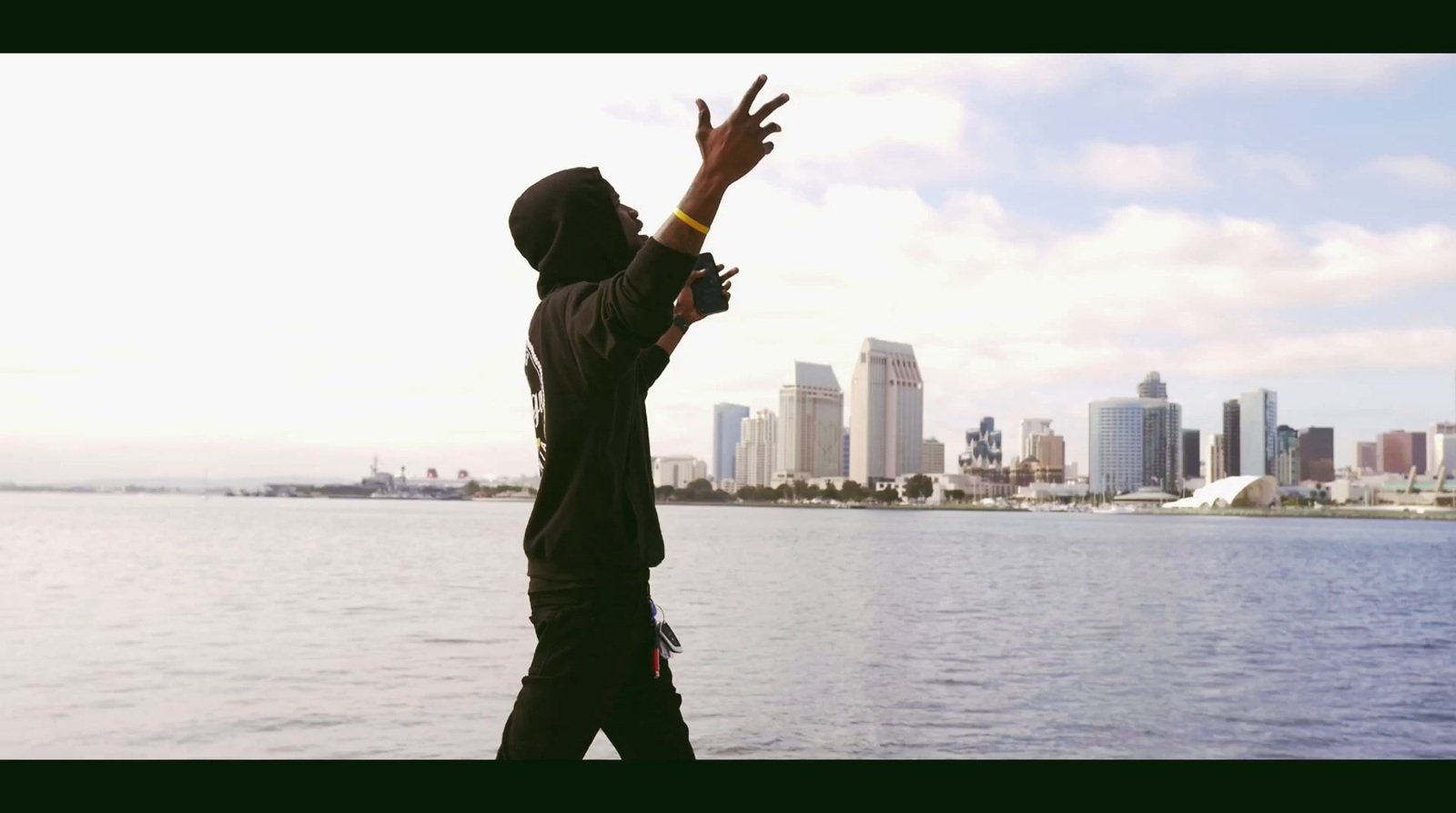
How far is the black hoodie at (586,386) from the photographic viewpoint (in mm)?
2209

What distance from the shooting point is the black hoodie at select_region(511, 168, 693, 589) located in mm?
2209

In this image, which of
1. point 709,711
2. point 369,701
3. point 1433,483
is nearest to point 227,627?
point 369,701

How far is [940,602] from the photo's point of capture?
28797 mm

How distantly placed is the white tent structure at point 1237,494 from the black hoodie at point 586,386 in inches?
6544

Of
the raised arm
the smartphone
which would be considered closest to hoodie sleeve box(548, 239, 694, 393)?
the raised arm

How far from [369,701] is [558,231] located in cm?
1181

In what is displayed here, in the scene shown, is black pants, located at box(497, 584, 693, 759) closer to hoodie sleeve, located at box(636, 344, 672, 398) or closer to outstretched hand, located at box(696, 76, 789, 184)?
hoodie sleeve, located at box(636, 344, 672, 398)

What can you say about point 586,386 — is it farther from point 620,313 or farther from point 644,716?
point 644,716

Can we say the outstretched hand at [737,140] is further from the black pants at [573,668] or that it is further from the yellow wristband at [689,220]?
the black pants at [573,668]

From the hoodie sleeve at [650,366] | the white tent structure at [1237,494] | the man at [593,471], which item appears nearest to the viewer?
the man at [593,471]

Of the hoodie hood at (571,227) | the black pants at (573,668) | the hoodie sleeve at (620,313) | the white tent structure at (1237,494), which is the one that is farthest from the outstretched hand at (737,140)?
the white tent structure at (1237,494)

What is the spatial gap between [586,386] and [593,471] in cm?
19
